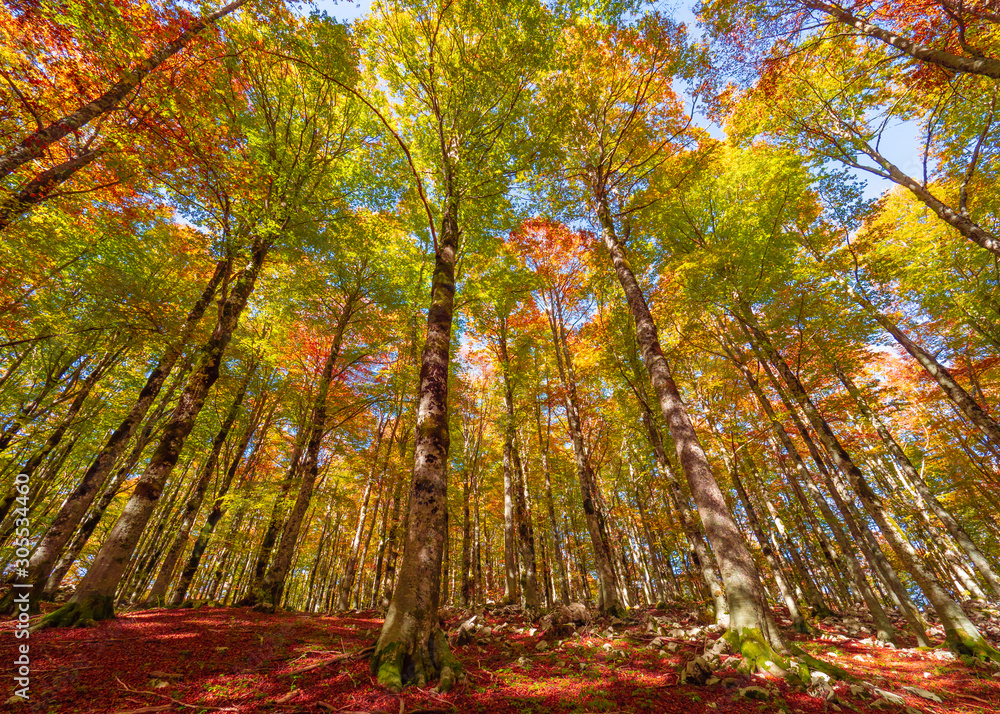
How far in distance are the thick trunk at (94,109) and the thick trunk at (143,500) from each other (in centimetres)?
358

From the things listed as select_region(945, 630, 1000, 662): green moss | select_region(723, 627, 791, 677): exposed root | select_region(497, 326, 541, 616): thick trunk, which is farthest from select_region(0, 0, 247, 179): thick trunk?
select_region(945, 630, 1000, 662): green moss

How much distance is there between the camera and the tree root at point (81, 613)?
5.38 metres

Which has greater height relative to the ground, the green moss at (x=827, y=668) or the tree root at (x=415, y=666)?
the tree root at (x=415, y=666)

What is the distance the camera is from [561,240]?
18.5 m

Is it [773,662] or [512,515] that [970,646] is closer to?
[773,662]

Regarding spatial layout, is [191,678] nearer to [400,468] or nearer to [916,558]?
[400,468]

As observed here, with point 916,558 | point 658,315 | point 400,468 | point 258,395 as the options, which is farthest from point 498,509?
point 916,558

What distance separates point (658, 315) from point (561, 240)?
761 cm

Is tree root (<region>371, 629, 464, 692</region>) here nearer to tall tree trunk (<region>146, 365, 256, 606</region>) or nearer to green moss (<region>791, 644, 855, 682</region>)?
green moss (<region>791, 644, 855, 682</region>)

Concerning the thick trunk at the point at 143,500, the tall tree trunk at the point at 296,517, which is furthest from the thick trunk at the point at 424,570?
the tall tree trunk at the point at 296,517

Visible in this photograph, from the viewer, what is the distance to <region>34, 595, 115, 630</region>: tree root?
Answer: 5.38 meters

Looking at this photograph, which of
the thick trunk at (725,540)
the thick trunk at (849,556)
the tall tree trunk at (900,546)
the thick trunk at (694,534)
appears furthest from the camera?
the thick trunk at (849,556)

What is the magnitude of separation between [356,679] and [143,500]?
5730mm

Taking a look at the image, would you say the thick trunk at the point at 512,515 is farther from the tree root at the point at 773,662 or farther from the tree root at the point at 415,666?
the tree root at the point at 415,666
